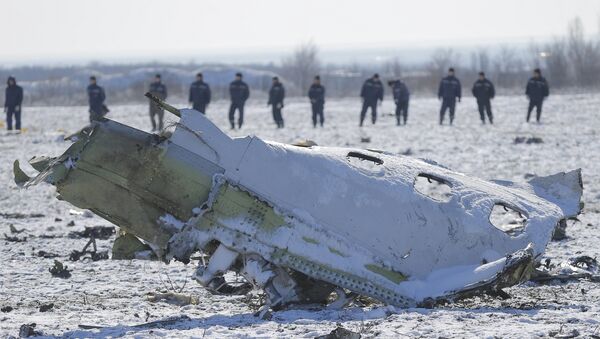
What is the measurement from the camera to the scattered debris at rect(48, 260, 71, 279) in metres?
10.1

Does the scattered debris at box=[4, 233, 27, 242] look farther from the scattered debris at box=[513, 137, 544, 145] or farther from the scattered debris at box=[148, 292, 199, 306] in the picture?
the scattered debris at box=[513, 137, 544, 145]

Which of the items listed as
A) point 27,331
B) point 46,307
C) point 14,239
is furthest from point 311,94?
point 27,331

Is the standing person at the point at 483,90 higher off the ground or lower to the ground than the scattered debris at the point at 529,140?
higher

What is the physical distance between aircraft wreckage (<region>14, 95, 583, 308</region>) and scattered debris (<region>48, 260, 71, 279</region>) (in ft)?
7.00

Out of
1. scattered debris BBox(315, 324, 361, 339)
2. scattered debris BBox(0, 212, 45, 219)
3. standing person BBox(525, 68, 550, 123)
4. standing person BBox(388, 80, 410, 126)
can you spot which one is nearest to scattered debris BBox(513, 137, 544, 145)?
standing person BBox(525, 68, 550, 123)

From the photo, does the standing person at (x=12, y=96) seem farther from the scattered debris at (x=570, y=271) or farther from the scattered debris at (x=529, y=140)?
the scattered debris at (x=570, y=271)

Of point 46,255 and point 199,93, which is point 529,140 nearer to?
Answer: point 199,93

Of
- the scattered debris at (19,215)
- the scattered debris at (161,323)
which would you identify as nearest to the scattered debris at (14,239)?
the scattered debris at (19,215)

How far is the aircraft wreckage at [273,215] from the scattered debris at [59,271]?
84.0 inches

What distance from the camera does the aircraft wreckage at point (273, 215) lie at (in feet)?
26.2

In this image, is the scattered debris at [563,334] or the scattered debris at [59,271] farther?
the scattered debris at [59,271]

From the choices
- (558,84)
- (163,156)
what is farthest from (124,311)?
(558,84)

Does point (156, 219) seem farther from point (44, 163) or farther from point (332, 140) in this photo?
point (332, 140)

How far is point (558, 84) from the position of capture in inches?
2446
